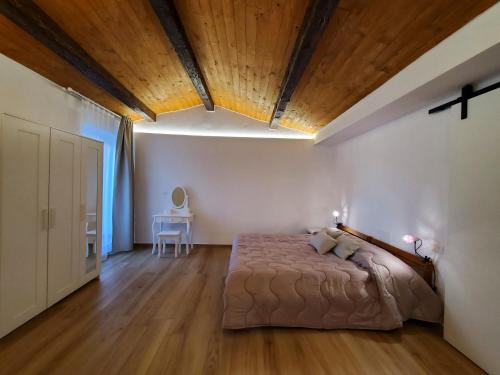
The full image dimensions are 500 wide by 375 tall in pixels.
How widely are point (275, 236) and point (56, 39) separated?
3672mm

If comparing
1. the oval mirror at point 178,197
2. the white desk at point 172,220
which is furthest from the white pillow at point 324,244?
the oval mirror at point 178,197

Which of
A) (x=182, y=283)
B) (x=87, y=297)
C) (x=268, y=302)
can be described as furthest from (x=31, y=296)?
(x=268, y=302)

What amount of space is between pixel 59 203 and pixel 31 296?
0.94m

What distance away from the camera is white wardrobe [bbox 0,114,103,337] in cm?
211

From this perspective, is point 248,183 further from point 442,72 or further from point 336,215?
point 442,72

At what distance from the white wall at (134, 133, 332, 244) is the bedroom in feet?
4.46

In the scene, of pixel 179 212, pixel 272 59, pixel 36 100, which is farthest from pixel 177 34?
pixel 179 212

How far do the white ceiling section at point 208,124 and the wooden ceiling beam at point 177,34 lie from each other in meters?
1.55

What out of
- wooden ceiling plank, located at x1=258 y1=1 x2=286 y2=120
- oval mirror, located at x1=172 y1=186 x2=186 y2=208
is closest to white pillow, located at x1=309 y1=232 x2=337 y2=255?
wooden ceiling plank, located at x1=258 y1=1 x2=286 y2=120

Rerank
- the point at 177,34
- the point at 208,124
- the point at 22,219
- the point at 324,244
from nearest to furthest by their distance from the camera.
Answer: the point at 22,219 < the point at 177,34 < the point at 324,244 < the point at 208,124

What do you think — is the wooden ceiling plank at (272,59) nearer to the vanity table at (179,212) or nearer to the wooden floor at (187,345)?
the vanity table at (179,212)

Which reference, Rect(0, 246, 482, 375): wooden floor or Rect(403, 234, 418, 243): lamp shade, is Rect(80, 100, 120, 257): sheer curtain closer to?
Rect(0, 246, 482, 375): wooden floor

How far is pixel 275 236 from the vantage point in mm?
4062

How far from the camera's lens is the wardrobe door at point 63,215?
2580 mm
